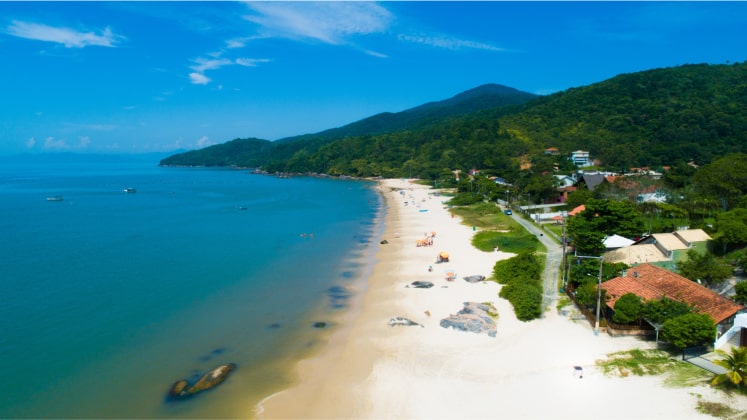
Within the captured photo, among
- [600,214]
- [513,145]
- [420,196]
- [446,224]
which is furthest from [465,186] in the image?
[600,214]

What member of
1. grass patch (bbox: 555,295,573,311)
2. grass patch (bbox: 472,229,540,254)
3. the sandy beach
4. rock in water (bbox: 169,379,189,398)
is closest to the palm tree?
the sandy beach

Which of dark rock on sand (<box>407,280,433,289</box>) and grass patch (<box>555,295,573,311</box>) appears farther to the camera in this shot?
dark rock on sand (<box>407,280,433,289</box>)

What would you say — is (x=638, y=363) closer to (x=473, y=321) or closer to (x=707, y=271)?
(x=473, y=321)

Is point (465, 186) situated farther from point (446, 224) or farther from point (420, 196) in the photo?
point (446, 224)

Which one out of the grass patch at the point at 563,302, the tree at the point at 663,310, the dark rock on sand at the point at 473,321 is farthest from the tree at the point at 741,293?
the dark rock on sand at the point at 473,321

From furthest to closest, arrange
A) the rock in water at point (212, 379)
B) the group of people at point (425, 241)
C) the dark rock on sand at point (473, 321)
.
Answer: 1. the group of people at point (425, 241)
2. the dark rock on sand at point (473, 321)
3. the rock in water at point (212, 379)

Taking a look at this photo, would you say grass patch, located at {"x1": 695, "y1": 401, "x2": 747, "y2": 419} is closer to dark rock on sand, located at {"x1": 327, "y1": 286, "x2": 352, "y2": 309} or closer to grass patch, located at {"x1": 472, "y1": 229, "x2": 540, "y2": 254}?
dark rock on sand, located at {"x1": 327, "y1": 286, "x2": 352, "y2": 309}

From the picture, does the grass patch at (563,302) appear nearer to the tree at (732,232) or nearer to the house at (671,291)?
the house at (671,291)
